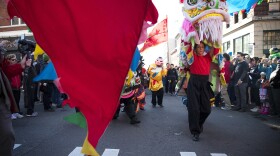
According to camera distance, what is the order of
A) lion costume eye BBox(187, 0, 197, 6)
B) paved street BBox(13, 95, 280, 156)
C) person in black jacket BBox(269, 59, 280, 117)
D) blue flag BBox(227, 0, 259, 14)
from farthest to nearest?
1. person in black jacket BBox(269, 59, 280, 117)
2. blue flag BBox(227, 0, 259, 14)
3. lion costume eye BBox(187, 0, 197, 6)
4. paved street BBox(13, 95, 280, 156)

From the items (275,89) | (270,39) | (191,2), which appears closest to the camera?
(191,2)

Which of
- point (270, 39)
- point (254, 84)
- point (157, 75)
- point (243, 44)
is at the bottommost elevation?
point (254, 84)

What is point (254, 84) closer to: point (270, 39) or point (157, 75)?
point (157, 75)

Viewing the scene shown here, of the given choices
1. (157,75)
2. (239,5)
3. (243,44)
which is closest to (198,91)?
(239,5)

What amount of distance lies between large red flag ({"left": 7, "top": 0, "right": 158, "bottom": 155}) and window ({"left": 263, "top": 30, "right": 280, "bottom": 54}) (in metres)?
20.4

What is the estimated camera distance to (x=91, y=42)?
7.11 ft

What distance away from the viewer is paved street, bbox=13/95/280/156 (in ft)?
16.0

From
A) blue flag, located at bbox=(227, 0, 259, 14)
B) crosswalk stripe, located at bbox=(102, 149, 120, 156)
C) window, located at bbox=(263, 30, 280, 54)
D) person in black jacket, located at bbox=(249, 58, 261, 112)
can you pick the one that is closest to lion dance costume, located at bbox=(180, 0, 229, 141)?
blue flag, located at bbox=(227, 0, 259, 14)

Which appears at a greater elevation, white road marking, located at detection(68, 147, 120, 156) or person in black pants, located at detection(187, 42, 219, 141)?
person in black pants, located at detection(187, 42, 219, 141)

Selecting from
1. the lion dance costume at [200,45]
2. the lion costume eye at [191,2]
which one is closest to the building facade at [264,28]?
the lion dance costume at [200,45]

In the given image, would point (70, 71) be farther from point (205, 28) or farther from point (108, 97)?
point (205, 28)

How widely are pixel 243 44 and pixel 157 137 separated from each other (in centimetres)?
1991

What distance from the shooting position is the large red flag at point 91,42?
84.4 inches

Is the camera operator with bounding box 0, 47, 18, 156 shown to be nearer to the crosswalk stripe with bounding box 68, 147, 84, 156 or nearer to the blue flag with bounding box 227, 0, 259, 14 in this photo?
the crosswalk stripe with bounding box 68, 147, 84, 156
